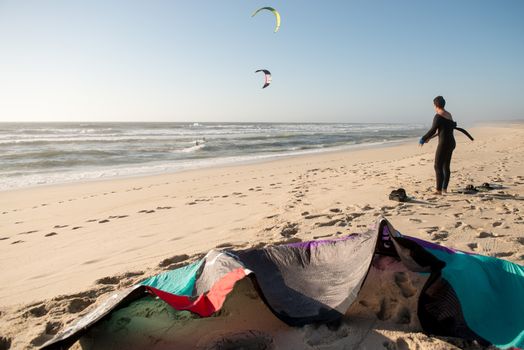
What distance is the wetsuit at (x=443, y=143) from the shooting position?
19.4ft

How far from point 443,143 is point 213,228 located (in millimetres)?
4266

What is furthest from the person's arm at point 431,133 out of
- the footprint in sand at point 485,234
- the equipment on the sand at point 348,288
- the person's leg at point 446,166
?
the equipment on the sand at point 348,288

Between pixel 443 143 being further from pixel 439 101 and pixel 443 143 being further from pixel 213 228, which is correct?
pixel 213 228

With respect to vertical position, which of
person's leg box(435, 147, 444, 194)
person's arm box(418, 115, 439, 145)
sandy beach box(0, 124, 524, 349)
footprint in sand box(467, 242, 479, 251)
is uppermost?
person's arm box(418, 115, 439, 145)

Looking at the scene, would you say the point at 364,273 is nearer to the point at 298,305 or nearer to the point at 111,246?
the point at 298,305

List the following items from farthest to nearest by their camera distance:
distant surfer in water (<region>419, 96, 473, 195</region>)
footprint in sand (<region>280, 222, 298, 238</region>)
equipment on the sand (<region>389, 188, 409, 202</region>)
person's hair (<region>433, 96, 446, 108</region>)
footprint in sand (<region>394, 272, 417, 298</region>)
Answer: distant surfer in water (<region>419, 96, 473, 195</region>)
person's hair (<region>433, 96, 446, 108</region>)
equipment on the sand (<region>389, 188, 409, 202</region>)
footprint in sand (<region>280, 222, 298, 238</region>)
footprint in sand (<region>394, 272, 417, 298</region>)

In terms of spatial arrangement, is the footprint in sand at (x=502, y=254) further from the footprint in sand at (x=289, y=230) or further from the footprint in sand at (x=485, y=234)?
the footprint in sand at (x=289, y=230)

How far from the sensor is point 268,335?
217 cm

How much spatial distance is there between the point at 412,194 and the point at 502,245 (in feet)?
8.71

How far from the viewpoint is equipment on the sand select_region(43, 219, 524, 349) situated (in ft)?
6.81

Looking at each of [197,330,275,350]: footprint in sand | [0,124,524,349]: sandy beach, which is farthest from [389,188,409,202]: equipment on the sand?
[197,330,275,350]: footprint in sand

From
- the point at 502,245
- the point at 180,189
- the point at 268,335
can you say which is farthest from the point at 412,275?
the point at 180,189

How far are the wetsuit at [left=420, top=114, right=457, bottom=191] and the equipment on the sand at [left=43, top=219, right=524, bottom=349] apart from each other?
12.5ft

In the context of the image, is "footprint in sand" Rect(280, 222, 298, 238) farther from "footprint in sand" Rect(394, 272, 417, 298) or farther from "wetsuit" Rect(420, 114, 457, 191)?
"wetsuit" Rect(420, 114, 457, 191)
